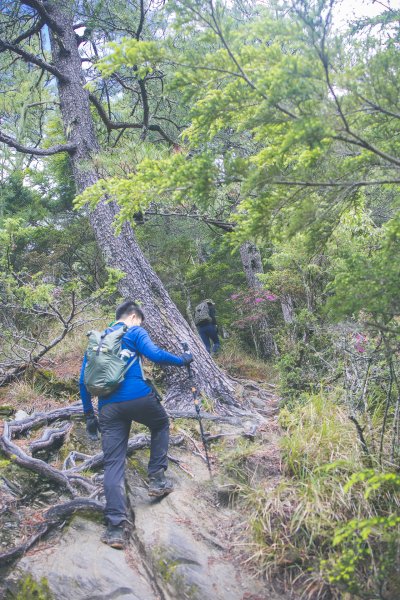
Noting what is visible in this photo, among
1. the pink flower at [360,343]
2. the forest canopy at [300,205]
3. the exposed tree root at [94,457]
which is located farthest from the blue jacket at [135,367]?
the pink flower at [360,343]

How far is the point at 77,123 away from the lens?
787cm

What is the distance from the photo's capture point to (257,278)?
12320 mm

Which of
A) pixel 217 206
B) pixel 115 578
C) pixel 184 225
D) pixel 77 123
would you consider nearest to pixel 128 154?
pixel 77 123

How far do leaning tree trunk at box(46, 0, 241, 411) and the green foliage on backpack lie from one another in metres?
2.43

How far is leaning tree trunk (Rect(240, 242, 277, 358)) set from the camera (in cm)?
1240

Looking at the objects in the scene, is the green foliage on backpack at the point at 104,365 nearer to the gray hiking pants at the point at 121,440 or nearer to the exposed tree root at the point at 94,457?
the gray hiking pants at the point at 121,440

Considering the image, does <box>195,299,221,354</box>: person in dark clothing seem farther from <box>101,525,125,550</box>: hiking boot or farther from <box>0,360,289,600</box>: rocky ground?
<box>101,525,125,550</box>: hiking boot

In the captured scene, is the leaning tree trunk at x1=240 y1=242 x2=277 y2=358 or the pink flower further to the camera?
the leaning tree trunk at x1=240 y1=242 x2=277 y2=358

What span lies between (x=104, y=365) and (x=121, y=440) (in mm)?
676

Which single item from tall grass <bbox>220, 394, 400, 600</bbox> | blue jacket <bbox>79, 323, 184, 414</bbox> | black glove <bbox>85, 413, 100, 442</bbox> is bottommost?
tall grass <bbox>220, 394, 400, 600</bbox>

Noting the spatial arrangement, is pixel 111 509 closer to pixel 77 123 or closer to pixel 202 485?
pixel 202 485

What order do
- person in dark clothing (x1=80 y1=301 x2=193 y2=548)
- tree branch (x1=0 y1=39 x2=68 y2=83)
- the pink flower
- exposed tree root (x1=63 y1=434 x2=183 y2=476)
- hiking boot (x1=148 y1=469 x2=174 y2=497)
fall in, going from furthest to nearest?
tree branch (x1=0 y1=39 x2=68 y2=83), the pink flower, exposed tree root (x1=63 y1=434 x2=183 y2=476), hiking boot (x1=148 y1=469 x2=174 y2=497), person in dark clothing (x1=80 y1=301 x2=193 y2=548)

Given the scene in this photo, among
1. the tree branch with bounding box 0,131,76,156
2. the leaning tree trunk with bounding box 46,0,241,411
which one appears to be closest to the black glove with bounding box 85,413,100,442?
the leaning tree trunk with bounding box 46,0,241,411

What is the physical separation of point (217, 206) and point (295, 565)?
22.0 feet
